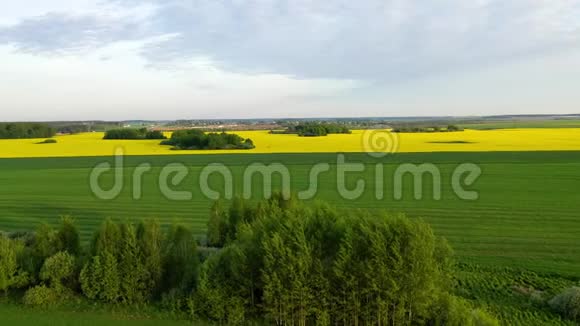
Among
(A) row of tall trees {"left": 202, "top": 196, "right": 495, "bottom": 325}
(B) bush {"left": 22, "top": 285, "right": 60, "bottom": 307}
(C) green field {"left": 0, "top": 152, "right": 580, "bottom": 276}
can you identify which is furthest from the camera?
(C) green field {"left": 0, "top": 152, "right": 580, "bottom": 276}

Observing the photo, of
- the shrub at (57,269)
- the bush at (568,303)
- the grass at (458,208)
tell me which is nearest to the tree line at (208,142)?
the grass at (458,208)

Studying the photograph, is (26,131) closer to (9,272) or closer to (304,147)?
(304,147)

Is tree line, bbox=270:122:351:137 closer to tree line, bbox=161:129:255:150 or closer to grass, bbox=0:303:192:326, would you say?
tree line, bbox=161:129:255:150

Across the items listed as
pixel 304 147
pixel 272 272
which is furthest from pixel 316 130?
pixel 272 272

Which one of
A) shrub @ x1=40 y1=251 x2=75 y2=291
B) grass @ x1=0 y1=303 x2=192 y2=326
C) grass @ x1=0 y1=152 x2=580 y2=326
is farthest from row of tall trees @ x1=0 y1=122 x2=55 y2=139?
grass @ x1=0 y1=303 x2=192 y2=326

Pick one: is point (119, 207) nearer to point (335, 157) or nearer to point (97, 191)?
point (97, 191)
